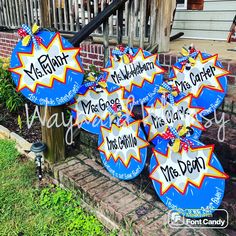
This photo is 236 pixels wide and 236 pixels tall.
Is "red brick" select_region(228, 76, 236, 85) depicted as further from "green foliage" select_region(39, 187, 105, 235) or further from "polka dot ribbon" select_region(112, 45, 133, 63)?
"green foliage" select_region(39, 187, 105, 235)

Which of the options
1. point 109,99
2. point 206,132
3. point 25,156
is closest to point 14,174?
point 25,156

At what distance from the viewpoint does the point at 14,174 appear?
2.92 meters

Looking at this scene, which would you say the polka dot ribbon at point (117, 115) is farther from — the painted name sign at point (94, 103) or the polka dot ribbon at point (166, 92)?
the polka dot ribbon at point (166, 92)

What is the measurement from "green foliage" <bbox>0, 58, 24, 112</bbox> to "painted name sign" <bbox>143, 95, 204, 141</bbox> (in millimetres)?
2543

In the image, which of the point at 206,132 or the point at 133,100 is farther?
the point at 133,100

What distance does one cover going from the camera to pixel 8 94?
4273 millimetres

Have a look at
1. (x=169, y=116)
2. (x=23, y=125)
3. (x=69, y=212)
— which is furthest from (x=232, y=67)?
(x=23, y=125)

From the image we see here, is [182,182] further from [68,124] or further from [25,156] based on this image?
[25,156]

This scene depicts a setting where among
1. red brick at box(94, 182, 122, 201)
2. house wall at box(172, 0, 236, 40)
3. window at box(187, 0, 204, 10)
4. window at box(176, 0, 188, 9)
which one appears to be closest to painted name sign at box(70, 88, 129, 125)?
red brick at box(94, 182, 122, 201)

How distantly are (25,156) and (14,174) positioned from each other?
392mm

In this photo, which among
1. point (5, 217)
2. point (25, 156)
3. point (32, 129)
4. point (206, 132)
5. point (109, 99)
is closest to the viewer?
point (206, 132)

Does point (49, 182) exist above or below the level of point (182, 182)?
below

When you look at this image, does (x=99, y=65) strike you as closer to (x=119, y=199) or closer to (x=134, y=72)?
(x=134, y=72)

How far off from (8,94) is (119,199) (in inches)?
111
